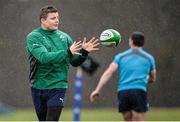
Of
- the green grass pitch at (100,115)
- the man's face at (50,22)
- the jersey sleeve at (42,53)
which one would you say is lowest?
the green grass pitch at (100,115)

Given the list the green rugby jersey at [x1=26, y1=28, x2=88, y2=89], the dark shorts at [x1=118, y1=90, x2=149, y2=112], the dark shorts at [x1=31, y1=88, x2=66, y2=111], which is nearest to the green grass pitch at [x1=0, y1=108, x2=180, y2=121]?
the dark shorts at [x1=31, y1=88, x2=66, y2=111]

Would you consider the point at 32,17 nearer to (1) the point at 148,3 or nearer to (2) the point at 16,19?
(2) the point at 16,19

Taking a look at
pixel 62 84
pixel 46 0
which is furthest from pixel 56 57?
pixel 46 0

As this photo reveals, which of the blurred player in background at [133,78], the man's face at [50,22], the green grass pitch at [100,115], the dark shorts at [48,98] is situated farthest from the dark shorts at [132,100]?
the green grass pitch at [100,115]

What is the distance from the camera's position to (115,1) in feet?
61.7

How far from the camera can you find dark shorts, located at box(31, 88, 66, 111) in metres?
9.60

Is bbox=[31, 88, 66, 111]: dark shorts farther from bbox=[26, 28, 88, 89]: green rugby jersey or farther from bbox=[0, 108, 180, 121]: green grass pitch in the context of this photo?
bbox=[0, 108, 180, 121]: green grass pitch

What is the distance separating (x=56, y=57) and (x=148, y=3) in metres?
9.70

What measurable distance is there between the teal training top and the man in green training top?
0.69 meters

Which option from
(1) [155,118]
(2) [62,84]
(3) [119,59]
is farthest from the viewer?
(1) [155,118]

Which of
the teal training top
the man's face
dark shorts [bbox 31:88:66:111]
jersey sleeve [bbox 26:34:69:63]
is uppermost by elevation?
the man's face

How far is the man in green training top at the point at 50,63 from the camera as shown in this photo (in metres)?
9.59

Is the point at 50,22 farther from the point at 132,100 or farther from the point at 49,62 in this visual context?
the point at 132,100

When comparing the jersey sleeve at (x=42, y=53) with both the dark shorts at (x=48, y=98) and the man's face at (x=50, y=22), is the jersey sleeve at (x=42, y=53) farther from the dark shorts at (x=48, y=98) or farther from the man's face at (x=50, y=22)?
the dark shorts at (x=48, y=98)
